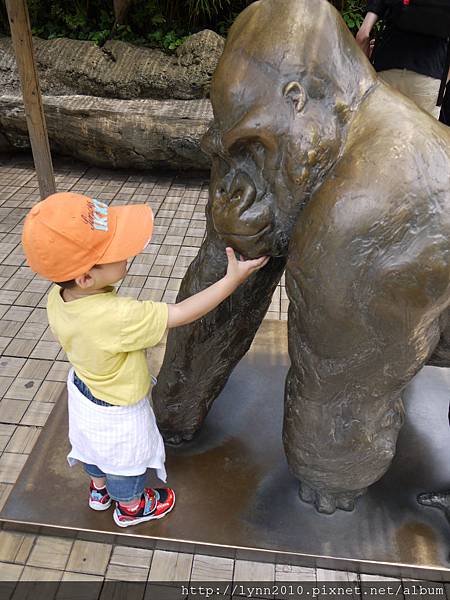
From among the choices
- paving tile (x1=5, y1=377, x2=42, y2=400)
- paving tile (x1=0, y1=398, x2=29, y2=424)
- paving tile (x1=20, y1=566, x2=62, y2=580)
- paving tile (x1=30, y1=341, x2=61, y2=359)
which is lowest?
paving tile (x1=30, y1=341, x2=61, y2=359)

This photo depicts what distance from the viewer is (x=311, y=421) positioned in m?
1.16

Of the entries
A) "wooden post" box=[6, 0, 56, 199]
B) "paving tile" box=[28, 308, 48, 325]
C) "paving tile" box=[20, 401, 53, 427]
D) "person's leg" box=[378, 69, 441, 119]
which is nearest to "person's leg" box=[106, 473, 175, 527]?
"paving tile" box=[20, 401, 53, 427]

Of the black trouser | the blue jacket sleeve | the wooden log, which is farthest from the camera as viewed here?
the wooden log

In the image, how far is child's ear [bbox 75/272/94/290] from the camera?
1.00 meters

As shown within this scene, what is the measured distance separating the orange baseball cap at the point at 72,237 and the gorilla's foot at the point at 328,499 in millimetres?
719

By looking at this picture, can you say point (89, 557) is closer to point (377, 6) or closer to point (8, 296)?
point (8, 296)

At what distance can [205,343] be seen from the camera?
1.38 meters

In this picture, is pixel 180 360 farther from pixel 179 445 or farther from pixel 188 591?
pixel 188 591

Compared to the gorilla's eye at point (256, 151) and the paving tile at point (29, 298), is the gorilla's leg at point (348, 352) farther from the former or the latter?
the paving tile at point (29, 298)

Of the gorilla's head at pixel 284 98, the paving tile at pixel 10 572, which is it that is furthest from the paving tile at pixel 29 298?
the gorilla's head at pixel 284 98

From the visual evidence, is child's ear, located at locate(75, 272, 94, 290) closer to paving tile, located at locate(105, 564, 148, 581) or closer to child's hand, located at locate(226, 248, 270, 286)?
child's hand, located at locate(226, 248, 270, 286)

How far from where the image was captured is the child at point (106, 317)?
95 cm

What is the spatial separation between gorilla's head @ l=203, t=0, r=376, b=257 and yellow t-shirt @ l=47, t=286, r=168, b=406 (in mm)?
250

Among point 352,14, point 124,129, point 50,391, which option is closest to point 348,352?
point 50,391
